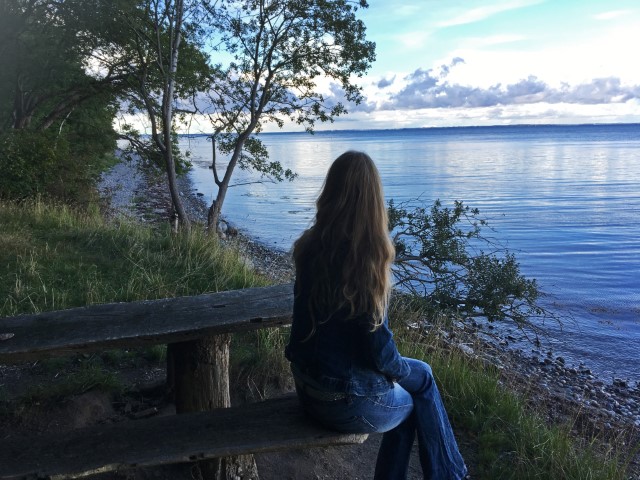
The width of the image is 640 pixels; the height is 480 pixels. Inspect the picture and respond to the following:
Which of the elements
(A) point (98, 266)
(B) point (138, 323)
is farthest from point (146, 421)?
(A) point (98, 266)

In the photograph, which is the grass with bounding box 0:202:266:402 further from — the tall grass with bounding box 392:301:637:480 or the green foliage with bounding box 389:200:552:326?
the green foliage with bounding box 389:200:552:326

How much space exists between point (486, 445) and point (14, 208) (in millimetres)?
9683

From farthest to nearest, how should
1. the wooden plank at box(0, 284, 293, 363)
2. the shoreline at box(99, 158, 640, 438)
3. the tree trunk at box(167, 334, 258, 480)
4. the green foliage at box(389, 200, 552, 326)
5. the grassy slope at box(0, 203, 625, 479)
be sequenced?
the green foliage at box(389, 200, 552, 326) → the shoreline at box(99, 158, 640, 438) → the grassy slope at box(0, 203, 625, 479) → the tree trunk at box(167, 334, 258, 480) → the wooden plank at box(0, 284, 293, 363)

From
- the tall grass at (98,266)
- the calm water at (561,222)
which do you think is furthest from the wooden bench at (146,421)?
the calm water at (561,222)

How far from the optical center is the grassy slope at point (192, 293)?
Result: 3.81 m

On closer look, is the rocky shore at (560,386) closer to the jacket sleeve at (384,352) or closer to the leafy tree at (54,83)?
the jacket sleeve at (384,352)

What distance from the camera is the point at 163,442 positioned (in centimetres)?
272

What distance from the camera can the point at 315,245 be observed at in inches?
109

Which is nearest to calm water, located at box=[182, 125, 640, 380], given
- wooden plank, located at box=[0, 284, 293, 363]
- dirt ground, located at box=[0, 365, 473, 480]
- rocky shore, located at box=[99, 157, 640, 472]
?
rocky shore, located at box=[99, 157, 640, 472]

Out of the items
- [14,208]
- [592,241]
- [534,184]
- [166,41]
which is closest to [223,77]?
[166,41]

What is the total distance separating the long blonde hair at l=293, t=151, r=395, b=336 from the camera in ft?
8.51

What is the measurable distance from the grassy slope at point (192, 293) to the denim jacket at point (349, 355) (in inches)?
58.8

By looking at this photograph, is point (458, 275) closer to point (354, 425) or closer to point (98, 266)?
point (98, 266)

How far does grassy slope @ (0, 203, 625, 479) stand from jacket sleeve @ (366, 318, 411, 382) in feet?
4.83
